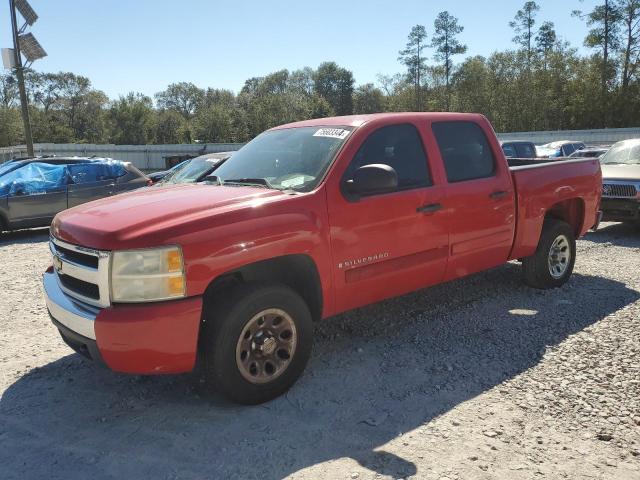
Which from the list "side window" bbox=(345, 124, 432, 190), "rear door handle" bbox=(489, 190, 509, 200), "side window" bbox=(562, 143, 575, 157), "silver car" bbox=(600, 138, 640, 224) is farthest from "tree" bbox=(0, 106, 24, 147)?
"rear door handle" bbox=(489, 190, 509, 200)

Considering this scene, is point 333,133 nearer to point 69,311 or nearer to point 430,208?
point 430,208

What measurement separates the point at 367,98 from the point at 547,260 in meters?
98.1

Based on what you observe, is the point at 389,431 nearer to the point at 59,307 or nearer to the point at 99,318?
the point at 99,318

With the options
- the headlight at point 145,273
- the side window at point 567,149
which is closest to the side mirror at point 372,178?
the headlight at point 145,273

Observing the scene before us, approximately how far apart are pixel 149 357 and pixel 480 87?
66.4m

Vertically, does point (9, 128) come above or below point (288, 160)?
above

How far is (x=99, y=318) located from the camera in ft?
10.3

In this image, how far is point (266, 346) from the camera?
3574 millimetres

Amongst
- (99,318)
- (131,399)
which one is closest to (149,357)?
(99,318)

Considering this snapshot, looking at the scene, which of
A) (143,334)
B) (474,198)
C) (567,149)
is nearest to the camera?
(143,334)

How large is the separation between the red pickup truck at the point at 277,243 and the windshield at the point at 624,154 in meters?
6.33

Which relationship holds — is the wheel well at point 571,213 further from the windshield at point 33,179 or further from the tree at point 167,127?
the tree at point 167,127

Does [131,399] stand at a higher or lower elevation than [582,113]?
lower

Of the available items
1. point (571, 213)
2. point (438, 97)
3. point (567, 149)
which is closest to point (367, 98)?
point (438, 97)
